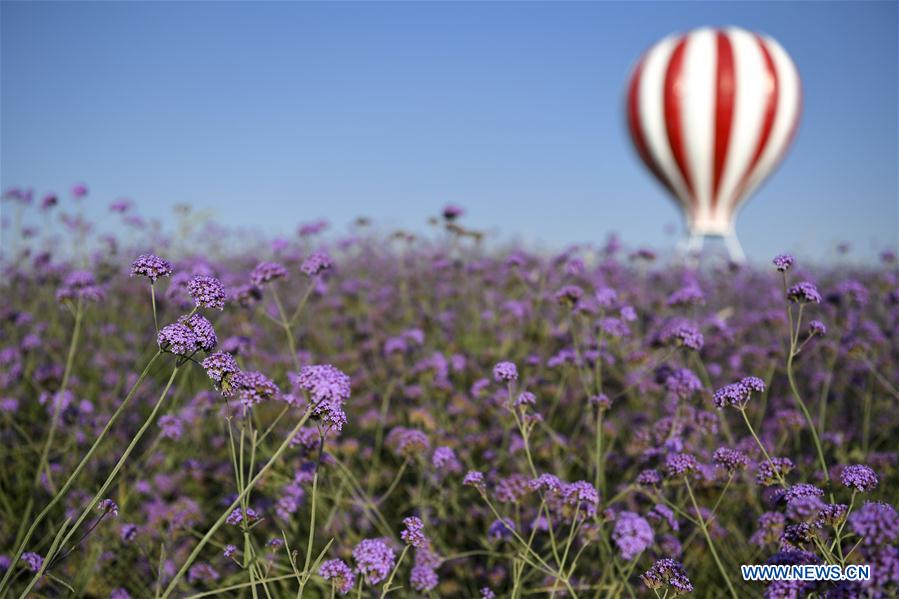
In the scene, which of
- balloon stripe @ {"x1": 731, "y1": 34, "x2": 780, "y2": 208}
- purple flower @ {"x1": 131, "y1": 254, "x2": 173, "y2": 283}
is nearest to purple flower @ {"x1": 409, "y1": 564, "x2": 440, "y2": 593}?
purple flower @ {"x1": 131, "y1": 254, "x2": 173, "y2": 283}

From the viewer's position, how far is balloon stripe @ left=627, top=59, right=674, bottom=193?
18.8m

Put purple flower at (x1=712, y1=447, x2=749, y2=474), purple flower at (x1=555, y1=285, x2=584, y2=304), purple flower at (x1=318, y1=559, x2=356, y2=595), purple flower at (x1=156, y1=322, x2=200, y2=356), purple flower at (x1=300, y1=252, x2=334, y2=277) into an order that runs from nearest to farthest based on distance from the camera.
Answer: purple flower at (x1=156, y1=322, x2=200, y2=356) → purple flower at (x1=318, y1=559, x2=356, y2=595) → purple flower at (x1=712, y1=447, x2=749, y2=474) → purple flower at (x1=300, y1=252, x2=334, y2=277) → purple flower at (x1=555, y1=285, x2=584, y2=304)

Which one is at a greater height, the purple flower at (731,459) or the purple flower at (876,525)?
the purple flower at (876,525)

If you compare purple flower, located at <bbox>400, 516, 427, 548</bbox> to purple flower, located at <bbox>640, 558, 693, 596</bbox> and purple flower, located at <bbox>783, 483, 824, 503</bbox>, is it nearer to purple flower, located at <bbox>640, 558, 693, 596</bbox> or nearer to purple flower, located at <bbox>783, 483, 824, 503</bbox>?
purple flower, located at <bbox>640, 558, 693, 596</bbox>

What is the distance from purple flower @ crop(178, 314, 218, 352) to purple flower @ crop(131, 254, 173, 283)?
274mm

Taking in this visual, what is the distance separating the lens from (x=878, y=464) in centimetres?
352

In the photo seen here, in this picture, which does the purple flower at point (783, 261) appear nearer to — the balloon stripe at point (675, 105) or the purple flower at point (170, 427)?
the purple flower at point (170, 427)

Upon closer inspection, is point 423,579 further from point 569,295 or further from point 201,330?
point 569,295

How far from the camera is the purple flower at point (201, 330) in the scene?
1990 mm

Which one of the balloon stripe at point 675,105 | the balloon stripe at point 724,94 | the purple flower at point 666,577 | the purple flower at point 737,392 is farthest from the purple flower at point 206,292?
the balloon stripe at point 675,105

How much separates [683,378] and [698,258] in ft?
28.3

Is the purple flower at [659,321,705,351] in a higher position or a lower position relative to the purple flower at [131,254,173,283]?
lower

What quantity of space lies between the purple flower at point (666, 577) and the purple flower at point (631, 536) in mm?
492

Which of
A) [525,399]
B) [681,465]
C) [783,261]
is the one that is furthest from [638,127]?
[681,465]
